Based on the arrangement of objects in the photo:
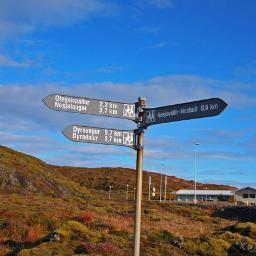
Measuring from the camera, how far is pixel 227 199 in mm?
116750

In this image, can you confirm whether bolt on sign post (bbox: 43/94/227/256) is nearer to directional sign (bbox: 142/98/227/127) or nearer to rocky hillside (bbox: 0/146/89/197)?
directional sign (bbox: 142/98/227/127)

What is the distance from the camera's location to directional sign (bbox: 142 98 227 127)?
7230 millimetres

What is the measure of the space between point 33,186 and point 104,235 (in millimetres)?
35237

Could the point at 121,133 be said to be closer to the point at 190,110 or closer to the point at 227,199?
the point at 190,110

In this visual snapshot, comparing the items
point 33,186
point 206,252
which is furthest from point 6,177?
point 206,252

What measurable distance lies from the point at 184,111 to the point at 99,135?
1.36 metres

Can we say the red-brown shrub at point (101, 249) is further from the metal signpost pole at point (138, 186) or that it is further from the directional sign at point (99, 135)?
the directional sign at point (99, 135)

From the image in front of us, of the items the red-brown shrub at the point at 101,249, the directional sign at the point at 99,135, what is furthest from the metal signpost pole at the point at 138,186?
the red-brown shrub at the point at 101,249

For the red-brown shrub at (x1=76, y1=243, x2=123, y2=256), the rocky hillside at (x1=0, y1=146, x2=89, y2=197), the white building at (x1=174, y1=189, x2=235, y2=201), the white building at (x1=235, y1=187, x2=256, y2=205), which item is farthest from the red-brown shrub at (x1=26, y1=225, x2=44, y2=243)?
the white building at (x1=235, y1=187, x2=256, y2=205)

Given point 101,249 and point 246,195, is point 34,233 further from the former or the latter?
point 246,195

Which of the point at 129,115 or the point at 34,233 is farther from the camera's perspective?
the point at 34,233

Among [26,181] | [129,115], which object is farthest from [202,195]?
[129,115]

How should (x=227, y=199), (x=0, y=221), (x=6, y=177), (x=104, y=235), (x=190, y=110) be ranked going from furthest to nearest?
(x=227, y=199) < (x=6, y=177) < (x=0, y=221) < (x=104, y=235) < (x=190, y=110)

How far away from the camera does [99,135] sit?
7.84 meters
